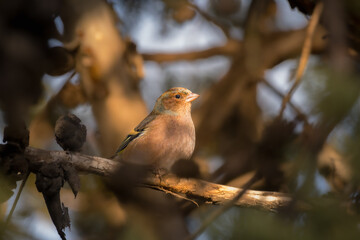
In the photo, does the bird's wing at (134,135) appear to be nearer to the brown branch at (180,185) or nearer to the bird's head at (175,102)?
the bird's head at (175,102)

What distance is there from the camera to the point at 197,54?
25.4ft

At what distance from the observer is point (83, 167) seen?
3.31m

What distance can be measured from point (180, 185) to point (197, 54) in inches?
173

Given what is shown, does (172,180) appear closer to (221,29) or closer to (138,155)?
(138,155)

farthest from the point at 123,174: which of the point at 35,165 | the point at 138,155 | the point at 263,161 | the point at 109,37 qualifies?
the point at 109,37

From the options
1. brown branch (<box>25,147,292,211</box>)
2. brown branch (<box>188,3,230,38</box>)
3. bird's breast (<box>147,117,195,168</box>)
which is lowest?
brown branch (<box>25,147,292,211</box>)

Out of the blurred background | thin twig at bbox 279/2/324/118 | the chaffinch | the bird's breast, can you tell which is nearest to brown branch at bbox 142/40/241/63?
the blurred background

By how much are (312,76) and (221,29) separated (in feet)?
16.8

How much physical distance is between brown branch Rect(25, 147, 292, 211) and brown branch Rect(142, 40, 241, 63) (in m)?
4.11

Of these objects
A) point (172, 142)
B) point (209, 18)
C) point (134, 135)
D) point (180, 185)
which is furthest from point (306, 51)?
point (209, 18)

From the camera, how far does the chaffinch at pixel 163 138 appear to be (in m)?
4.32

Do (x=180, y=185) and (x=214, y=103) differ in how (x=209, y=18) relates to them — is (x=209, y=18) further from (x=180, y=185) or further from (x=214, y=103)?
(x=180, y=185)

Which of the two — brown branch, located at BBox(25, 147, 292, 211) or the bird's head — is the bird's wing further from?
brown branch, located at BBox(25, 147, 292, 211)

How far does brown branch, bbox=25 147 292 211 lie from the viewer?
123 inches
